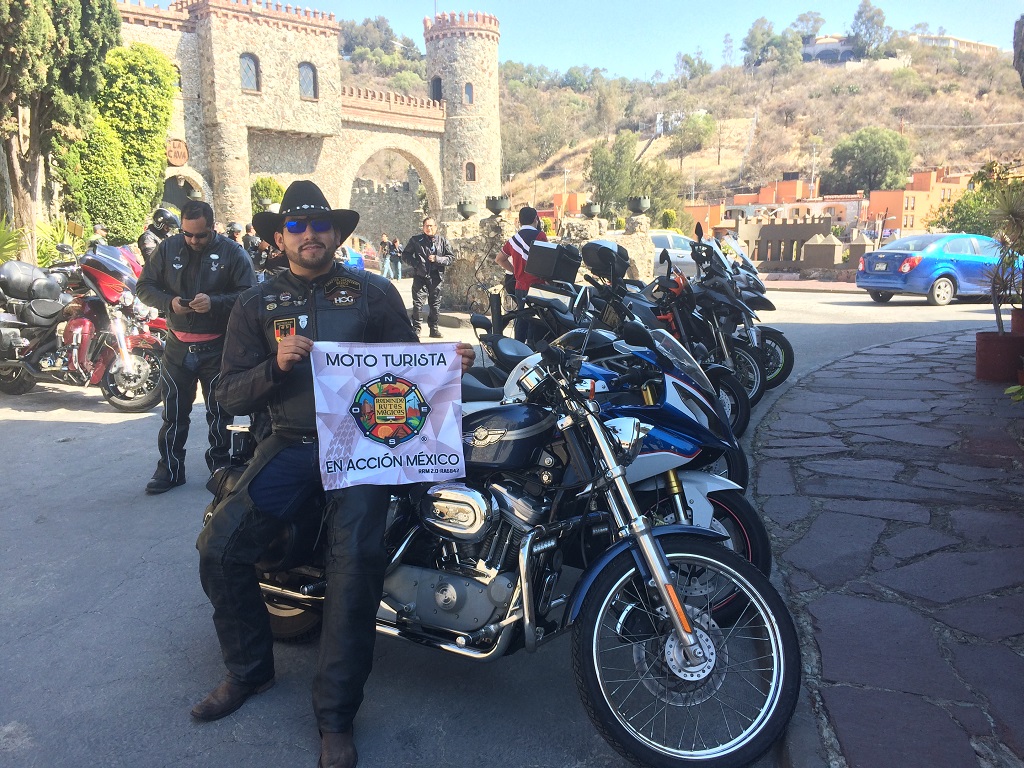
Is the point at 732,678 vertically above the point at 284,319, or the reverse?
the point at 284,319

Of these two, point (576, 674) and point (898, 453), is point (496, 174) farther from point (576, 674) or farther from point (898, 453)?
point (576, 674)

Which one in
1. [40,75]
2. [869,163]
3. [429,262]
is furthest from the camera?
[869,163]

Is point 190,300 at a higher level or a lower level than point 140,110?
lower

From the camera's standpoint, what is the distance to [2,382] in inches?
340

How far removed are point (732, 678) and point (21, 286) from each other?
846 cm

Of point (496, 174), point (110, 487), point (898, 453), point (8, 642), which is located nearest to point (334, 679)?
point (8, 642)

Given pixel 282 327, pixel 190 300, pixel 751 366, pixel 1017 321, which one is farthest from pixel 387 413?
pixel 1017 321

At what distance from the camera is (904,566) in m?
3.89

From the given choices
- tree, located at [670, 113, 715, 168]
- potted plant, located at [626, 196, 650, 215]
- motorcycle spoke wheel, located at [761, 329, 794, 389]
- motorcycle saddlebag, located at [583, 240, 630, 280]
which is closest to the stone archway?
potted plant, located at [626, 196, 650, 215]

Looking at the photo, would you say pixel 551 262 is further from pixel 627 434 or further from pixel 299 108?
pixel 299 108

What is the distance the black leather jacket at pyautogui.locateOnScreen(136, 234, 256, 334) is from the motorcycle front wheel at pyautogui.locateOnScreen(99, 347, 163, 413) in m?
2.50

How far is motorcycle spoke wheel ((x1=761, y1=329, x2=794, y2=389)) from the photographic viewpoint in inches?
316

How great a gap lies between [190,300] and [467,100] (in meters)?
46.9

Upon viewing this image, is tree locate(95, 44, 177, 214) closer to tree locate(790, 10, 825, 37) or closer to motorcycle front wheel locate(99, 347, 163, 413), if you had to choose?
motorcycle front wheel locate(99, 347, 163, 413)
